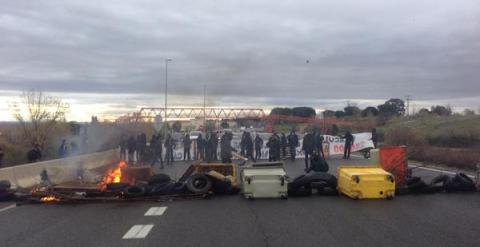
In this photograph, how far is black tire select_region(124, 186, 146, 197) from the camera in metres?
15.5

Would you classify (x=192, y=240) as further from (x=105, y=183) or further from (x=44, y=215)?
(x=105, y=183)

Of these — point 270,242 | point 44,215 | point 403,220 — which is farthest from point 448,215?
point 44,215

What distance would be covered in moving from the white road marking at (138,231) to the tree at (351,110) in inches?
4450

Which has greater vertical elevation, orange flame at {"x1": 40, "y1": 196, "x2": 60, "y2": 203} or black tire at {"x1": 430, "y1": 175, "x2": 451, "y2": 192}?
black tire at {"x1": 430, "y1": 175, "x2": 451, "y2": 192}

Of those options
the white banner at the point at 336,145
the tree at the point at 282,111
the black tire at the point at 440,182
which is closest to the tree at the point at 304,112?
the tree at the point at 282,111

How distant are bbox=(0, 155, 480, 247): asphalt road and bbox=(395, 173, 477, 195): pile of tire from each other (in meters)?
0.41

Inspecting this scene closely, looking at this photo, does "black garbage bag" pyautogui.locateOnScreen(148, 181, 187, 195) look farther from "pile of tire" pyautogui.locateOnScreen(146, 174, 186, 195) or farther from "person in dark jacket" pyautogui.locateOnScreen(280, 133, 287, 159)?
"person in dark jacket" pyautogui.locateOnScreen(280, 133, 287, 159)

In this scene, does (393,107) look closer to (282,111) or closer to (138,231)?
(282,111)

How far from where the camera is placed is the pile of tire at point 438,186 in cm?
1598

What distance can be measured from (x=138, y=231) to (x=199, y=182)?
5574 millimetres

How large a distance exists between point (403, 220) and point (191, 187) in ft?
20.2

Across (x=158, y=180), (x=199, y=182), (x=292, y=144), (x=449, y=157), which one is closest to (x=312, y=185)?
(x=199, y=182)

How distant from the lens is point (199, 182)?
16.1m

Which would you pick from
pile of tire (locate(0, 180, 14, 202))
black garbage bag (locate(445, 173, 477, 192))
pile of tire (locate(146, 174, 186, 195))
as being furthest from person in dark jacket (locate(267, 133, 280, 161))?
pile of tire (locate(0, 180, 14, 202))
